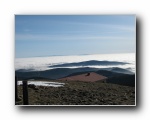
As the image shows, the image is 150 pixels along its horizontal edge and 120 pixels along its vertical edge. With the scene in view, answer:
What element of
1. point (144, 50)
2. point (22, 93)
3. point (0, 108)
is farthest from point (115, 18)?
point (0, 108)

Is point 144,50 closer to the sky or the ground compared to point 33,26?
closer to the ground

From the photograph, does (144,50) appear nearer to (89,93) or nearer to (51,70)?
(89,93)

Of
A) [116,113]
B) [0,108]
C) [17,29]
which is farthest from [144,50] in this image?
[0,108]

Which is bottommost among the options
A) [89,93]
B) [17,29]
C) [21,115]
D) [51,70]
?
[21,115]

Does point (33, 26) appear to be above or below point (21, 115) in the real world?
above

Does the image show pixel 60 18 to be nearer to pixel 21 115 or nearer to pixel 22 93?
pixel 22 93

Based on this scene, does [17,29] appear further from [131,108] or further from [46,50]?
[131,108]
